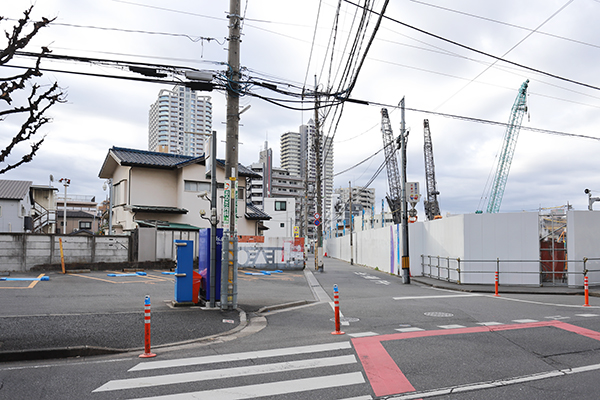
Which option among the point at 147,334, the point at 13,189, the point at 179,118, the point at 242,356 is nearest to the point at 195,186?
the point at 13,189

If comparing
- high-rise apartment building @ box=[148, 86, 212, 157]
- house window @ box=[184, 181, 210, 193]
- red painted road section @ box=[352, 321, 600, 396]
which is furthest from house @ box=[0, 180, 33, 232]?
high-rise apartment building @ box=[148, 86, 212, 157]

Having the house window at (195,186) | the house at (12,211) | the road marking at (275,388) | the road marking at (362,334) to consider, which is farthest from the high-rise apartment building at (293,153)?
the road marking at (275,388)

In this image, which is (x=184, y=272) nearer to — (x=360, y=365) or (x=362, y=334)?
(x=362, y=334)

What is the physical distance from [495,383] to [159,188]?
29.8 metres

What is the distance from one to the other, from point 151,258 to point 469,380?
2196 cm

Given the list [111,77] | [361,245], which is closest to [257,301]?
[111,77]

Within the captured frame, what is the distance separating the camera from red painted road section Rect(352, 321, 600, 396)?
5.70 metres

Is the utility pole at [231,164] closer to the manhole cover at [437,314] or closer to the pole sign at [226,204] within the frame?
the pole sign at [226,204]

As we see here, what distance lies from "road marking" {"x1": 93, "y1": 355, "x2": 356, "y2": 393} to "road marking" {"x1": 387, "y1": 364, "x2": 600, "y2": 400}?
159 cm

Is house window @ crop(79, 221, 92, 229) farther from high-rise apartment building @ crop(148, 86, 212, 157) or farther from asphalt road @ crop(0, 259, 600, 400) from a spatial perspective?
high-rise apartment building @ crop(148, 86, 212, 157)

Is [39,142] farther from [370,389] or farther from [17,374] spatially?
[370,389]

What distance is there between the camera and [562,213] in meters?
18.3

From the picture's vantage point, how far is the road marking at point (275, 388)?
5.35 metres

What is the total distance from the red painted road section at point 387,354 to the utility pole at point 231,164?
446cm
